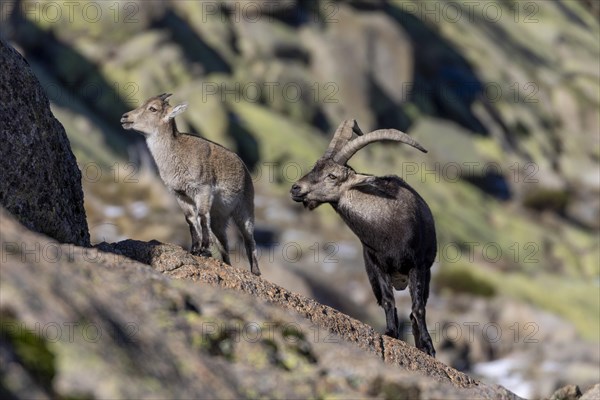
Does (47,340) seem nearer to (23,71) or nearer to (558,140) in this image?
(23,71)

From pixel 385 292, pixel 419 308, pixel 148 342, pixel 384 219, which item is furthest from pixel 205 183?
pixel 148 342

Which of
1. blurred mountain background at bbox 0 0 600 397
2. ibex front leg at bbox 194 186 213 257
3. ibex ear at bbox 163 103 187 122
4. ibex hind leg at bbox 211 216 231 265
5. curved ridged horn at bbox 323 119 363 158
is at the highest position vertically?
ibex ear at bbox 163 103 187 122

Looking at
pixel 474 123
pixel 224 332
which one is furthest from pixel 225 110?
pixel 224 332

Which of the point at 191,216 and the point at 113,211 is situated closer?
the point at 191,216

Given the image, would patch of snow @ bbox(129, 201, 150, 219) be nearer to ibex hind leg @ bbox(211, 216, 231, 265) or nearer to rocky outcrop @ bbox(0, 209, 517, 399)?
ibex hind leg @ bbox(211, 216, 231, 265)

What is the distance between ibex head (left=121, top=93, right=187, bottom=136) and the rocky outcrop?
21.0ft

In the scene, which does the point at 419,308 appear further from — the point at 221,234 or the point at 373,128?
the point at 373,128

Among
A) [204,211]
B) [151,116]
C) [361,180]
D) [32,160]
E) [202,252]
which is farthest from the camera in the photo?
[151,116]

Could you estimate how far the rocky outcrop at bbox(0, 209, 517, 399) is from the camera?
271 inches

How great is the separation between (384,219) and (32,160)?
5.08 m

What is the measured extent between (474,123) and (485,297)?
48153 millimetres

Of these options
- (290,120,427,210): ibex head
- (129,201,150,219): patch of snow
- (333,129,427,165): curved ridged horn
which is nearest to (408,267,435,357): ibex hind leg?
(290,120,427,210): ibex head

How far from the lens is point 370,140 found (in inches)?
583

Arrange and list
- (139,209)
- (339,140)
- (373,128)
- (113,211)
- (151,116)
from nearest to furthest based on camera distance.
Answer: (339,140) → (151,116) → (113,211) → (139,209) → (373,128)
